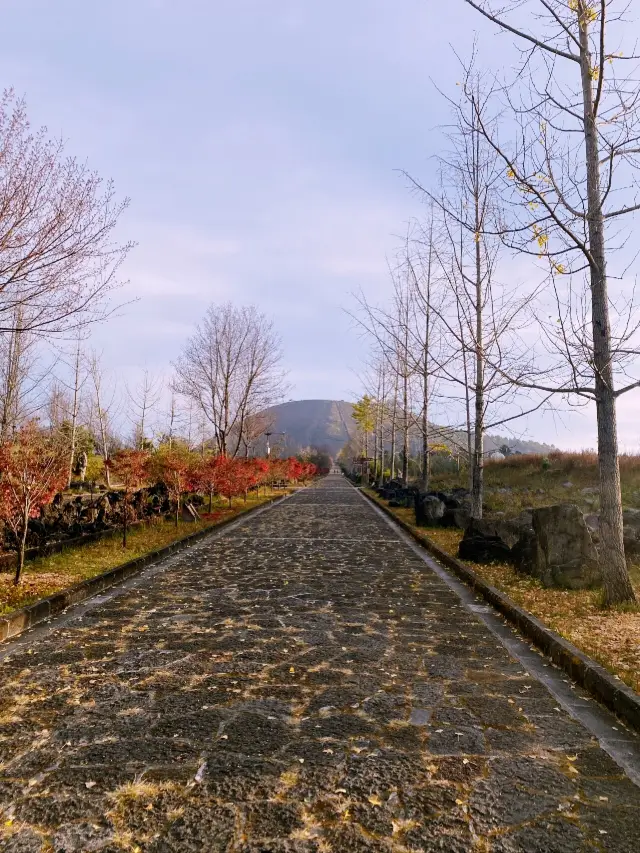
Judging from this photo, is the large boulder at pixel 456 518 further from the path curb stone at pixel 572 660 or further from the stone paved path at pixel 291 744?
the stone paved path at pixel 291 744

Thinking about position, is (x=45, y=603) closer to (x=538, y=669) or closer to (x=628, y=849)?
(x=538, y=669)

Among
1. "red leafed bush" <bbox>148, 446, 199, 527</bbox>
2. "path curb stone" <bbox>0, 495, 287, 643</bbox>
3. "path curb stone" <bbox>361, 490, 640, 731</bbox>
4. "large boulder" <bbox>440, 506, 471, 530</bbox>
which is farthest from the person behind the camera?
"red leafed bush" <bbox>148, 446, 199, 527</bbox>

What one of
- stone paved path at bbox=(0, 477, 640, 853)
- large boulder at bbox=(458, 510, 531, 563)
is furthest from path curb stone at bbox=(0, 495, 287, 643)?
large boulder at bbox=(458, 510, 531, 563)

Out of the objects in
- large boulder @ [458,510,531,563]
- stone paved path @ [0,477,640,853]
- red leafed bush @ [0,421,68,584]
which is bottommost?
stone paved path @ [0,477,640,853]

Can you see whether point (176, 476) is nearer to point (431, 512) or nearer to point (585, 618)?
point (431, 512)

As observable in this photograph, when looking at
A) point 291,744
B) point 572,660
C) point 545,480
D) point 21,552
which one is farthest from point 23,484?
point 545,480

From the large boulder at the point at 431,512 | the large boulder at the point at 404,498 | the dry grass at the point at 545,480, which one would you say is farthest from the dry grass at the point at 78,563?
the dry grass at the point at 545,480

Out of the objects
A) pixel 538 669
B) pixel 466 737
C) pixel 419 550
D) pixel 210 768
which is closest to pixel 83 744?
pixel 210 768

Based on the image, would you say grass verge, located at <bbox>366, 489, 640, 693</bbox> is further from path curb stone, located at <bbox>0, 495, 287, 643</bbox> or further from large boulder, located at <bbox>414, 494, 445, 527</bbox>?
large boulder, located at <bbox>414, 494, 445, 527</bbox>

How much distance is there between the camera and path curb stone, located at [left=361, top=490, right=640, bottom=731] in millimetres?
4129

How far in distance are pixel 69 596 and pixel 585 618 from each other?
5931 mm

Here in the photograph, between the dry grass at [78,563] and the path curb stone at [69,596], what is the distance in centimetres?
14

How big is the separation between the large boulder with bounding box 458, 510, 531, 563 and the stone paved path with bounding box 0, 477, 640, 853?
3680 mm

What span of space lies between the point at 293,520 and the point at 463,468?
666 inches
